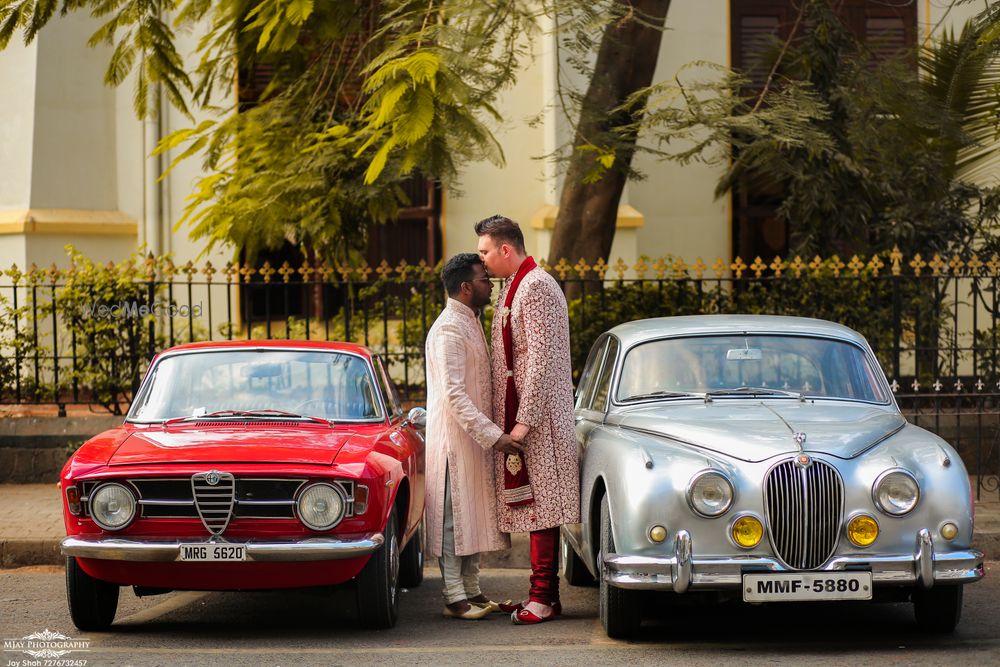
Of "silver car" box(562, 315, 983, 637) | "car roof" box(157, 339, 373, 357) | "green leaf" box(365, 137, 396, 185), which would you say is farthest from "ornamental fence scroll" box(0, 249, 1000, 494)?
"silver car" box(562, 315, 983, 637)

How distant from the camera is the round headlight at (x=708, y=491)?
5918mm

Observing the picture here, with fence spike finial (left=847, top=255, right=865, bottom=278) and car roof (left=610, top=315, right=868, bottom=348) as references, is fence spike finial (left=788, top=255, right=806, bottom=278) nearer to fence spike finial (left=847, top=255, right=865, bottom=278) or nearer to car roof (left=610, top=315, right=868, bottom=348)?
fence spike finial (left=847, top=255, right=865, bottom=278)

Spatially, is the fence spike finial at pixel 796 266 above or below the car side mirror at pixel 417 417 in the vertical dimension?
above

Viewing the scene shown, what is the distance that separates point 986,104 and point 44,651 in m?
9.52

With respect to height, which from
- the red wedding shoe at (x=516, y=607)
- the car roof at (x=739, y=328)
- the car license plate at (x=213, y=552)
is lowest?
the red wedding shoe at (x=516, y=607)

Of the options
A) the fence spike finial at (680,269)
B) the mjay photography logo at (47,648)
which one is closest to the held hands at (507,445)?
the mjay photography logo at (47,648)

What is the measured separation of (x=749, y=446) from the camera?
240 inches

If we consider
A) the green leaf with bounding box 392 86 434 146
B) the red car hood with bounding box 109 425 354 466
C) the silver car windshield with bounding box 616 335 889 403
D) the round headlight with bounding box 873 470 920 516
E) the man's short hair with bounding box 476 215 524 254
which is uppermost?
the green leaf with bounding box 392 86 434 146

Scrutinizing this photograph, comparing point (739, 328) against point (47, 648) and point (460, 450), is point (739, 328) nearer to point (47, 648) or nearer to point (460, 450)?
point (460, 450)

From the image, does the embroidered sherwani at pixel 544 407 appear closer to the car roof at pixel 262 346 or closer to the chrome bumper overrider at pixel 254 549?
the chrome bumper overrider at pixel 254 549

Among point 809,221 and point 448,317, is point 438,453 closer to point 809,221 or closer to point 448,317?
point 448,317

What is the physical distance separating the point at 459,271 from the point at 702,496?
6.29 feet

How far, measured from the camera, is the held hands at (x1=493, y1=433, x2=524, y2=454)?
22.4ft

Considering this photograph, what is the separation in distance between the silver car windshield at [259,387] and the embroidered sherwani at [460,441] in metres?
0.54
